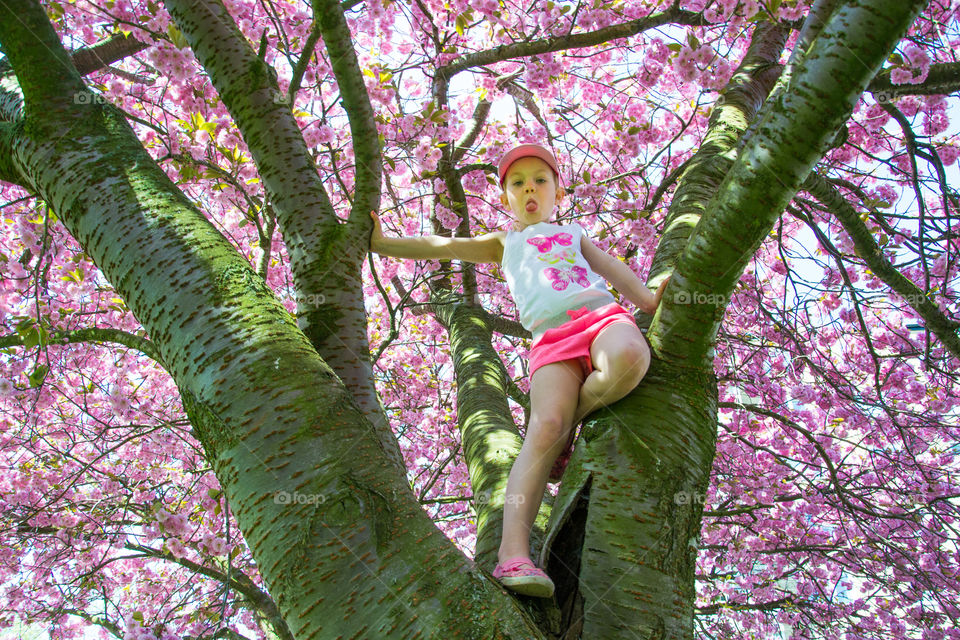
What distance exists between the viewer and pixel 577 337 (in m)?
1.75

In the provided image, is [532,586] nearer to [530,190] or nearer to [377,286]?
[377,286]

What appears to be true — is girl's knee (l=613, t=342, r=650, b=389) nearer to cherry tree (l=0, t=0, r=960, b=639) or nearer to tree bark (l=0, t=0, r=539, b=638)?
cherry tree (l=0, t=0, r=960, b=639)

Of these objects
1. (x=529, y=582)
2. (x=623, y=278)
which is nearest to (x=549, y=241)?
(x=623, y=278)

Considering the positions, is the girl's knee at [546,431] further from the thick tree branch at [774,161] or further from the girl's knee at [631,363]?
the thick tree branch at [774,161]

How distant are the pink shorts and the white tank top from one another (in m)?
0.07

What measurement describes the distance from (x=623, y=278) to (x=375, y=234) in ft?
2.73

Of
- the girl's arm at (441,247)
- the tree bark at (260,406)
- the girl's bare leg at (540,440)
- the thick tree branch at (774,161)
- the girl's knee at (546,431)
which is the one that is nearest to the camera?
the tree bark at (260,406)

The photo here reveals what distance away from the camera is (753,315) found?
4652mm

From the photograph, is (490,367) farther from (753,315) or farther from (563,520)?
(753,315)

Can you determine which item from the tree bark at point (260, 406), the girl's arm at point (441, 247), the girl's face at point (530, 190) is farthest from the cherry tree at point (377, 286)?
the girl's face at point (530, 190)

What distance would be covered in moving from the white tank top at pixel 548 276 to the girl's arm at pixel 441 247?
0.08 meters

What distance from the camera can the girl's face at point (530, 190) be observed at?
7.73ft

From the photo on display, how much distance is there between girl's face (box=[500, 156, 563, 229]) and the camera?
7.73ft

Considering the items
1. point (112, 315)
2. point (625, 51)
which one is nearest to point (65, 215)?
point (112, 315)
